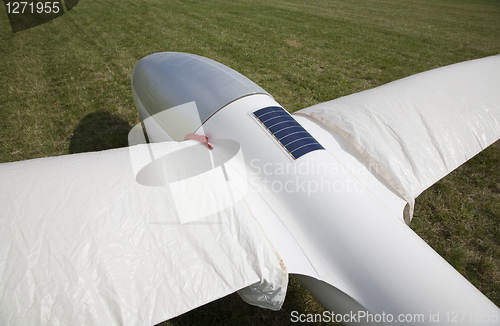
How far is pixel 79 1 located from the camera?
12867mm

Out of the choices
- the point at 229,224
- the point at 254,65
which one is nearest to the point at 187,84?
the point at 229,224

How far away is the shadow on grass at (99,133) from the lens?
13.6 ft

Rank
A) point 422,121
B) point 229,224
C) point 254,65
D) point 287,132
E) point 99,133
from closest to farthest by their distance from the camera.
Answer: point 229,224
point 287,132
point 422,121
point 99,133
point 254,65

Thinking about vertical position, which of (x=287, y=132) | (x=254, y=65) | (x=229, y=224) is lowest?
(x=254, y=65)

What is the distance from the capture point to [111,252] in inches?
61.1

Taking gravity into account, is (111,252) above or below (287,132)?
below

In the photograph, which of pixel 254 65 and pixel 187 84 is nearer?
pixel 187 84

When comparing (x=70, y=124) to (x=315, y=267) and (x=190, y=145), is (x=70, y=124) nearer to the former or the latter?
(x=190, y=145)

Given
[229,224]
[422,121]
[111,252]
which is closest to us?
[111,252]

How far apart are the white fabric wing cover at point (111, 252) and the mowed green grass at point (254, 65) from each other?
1.05 meters

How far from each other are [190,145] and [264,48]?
6635 millimetres

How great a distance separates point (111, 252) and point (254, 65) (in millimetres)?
6210

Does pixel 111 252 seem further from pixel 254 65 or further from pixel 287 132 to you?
pixel 254 65

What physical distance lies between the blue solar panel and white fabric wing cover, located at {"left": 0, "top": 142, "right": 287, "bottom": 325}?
604 millimetres
